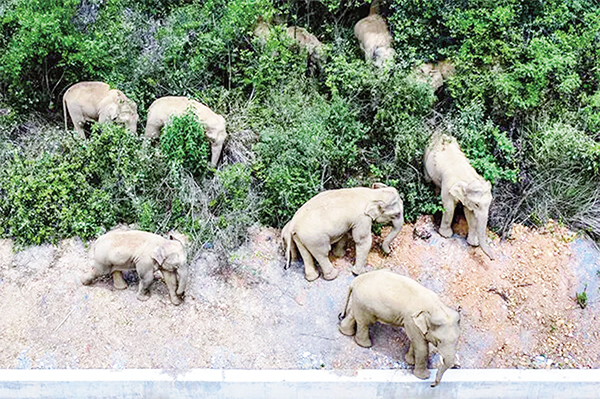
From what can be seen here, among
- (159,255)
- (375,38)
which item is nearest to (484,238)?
(375,38)

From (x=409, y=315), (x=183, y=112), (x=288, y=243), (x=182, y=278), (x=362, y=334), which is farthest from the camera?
(x=183, y=112)

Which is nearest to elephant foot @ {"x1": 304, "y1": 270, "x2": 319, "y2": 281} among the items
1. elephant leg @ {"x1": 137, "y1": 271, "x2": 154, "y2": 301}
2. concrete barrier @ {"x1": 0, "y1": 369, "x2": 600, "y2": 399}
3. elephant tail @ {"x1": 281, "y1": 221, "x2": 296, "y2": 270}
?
elephant tail @ {"x1": 281, "y1": 221, "x2": 296, "y2": 270}

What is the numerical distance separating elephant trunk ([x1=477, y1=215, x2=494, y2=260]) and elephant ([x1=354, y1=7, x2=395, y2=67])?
267cm

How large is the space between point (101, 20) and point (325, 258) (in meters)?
4.90

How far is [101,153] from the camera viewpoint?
879cm

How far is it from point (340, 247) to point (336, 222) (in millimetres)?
566

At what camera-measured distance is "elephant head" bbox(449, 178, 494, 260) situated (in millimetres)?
8102

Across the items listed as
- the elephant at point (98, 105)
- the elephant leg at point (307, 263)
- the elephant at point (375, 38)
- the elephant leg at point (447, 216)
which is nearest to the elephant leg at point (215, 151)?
the elephant at point (98, 105)

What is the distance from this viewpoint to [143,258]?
750 cm

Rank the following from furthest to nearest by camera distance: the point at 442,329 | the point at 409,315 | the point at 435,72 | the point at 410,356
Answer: the point at 435,72, the point at 410,356, the point at 409,315, the point at 442,329

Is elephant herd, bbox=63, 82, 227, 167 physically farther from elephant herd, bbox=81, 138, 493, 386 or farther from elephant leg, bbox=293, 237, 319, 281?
elephant leg, bbox=293, 237, 319, 281

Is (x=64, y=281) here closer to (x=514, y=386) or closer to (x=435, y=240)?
(x=435, y=240)

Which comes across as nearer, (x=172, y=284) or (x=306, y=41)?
(x=172, y=284)

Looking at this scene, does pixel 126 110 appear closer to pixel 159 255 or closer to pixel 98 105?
pixel 98 105
